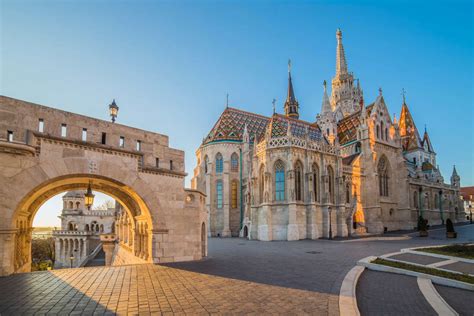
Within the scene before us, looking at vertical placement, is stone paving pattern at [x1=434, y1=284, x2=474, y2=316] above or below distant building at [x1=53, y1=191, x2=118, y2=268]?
above

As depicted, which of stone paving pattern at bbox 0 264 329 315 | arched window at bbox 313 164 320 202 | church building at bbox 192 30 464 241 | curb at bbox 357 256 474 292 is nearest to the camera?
stone paving pattern at bbox 0 264 329 315

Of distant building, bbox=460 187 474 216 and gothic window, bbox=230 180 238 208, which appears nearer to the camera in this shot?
gothic window, bbox=230 180 238 208

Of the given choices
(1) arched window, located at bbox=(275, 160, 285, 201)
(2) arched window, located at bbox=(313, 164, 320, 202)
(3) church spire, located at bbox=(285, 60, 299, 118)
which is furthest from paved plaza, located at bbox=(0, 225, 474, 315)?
(3) church spire, located at bbox=(285, 60, 299, 118)

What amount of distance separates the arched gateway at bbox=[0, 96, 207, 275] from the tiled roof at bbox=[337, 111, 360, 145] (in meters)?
32.5

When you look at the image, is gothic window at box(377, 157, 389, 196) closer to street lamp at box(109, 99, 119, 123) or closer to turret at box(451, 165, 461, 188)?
turret at box(451, 165, 461, 188)

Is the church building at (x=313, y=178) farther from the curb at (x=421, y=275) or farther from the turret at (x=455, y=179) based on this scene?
the curb at (x=421, y=275)

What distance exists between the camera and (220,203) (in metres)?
39.3

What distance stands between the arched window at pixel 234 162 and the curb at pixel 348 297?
30.8m

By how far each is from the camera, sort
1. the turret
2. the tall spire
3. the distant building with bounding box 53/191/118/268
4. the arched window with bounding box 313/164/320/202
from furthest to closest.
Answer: the tall spire < the turret < the distant building with bounding box 53/191/118/268 < the arched window with bounding box 313/164/320/202

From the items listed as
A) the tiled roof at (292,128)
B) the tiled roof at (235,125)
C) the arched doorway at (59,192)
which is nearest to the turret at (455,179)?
the tiled roof at (292,128)

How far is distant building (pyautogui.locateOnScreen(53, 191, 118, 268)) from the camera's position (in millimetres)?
46281

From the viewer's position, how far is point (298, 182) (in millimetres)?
30172

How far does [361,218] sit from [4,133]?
116ft

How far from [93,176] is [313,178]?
2450cm
